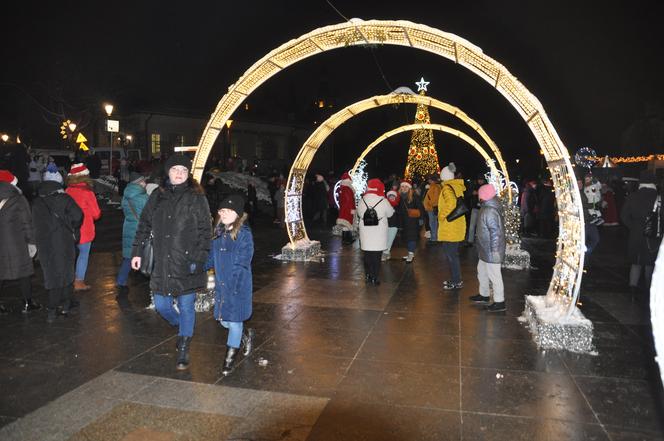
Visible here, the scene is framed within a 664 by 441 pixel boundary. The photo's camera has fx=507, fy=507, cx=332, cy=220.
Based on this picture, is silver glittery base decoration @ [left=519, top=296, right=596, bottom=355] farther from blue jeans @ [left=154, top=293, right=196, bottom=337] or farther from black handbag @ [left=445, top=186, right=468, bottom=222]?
blue jeans @ [left=154, top=293, right=196, bottom=337]

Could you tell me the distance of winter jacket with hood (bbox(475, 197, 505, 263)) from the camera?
22.0ft

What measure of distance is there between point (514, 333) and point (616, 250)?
8.62m

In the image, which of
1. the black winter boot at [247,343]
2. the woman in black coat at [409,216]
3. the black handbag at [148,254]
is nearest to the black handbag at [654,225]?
the woman in black coat at [409,216]

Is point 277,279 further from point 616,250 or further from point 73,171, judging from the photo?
point 616,250

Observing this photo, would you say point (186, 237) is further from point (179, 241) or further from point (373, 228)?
point (373, 228)

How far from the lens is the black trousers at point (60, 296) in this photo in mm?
6355

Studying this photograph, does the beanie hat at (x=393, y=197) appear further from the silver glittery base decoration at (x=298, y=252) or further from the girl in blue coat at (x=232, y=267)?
the girl in blue coat at (x=232, y=267)

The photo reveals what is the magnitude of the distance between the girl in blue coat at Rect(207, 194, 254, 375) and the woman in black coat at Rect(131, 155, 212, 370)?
0.16 meters

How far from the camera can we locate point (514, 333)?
19.7 ft

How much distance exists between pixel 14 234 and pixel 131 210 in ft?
5.73

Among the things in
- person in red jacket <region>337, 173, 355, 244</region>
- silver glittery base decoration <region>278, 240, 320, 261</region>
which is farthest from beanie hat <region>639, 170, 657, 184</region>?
person in red jacket <region>337, 173, 355, 244</region>

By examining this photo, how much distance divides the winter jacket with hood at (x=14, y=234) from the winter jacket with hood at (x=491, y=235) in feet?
19.3

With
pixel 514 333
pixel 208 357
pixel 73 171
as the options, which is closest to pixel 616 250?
pixel 514 333

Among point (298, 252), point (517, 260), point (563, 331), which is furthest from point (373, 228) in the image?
point (563, 331)
